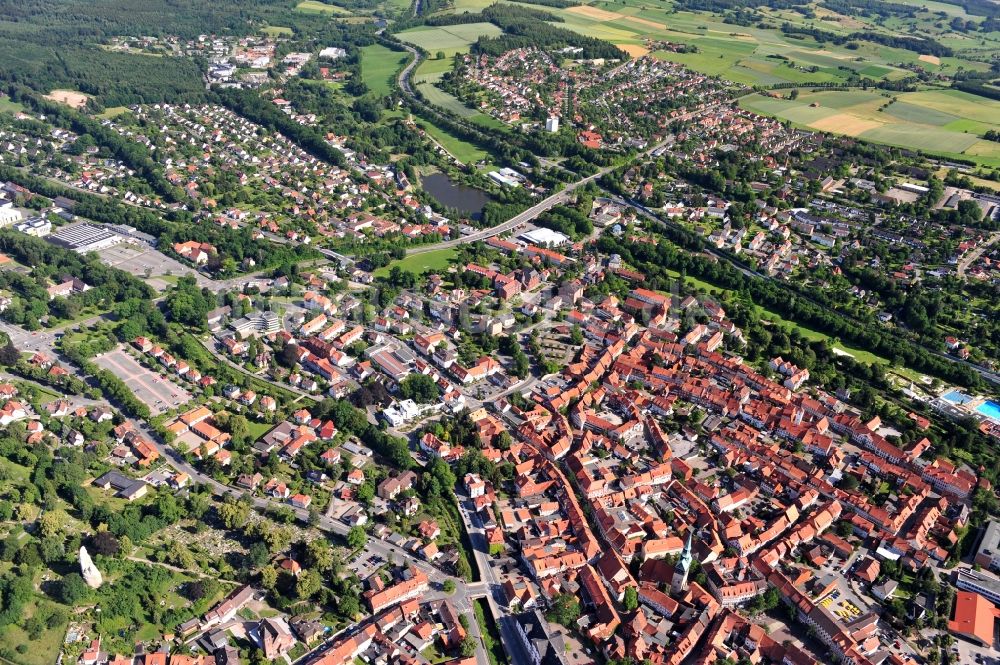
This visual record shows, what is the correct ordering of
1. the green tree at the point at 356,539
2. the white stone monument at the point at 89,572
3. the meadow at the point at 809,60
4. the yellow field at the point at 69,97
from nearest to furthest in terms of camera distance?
the white stone monument at the point at 89,572 → the green tree at the point at 356,539 → the yellow field at the point at 69,97 → the meadow at the point at 809,60

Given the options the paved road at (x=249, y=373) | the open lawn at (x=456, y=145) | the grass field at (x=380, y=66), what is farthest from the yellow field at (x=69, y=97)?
the paved road at (x=249, y=373)

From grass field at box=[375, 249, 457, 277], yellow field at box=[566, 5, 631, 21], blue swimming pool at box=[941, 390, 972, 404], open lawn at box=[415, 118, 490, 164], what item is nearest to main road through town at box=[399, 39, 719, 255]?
grass field at box=[375, 249, 457, 277]

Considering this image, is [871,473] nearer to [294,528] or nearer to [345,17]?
[294,528]

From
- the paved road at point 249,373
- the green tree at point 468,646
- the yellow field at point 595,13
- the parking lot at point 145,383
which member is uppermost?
the yellow field at point 595,13

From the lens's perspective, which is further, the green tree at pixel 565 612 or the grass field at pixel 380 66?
the grass field at pixel 380 66

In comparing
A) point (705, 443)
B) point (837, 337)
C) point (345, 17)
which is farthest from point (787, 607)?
point (345, 17)

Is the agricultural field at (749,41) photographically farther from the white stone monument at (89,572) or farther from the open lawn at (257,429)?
the white stone monument at (89,572)

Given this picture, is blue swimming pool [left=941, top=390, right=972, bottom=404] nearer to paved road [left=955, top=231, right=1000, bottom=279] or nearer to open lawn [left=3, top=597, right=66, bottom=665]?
paved road [left=955, top=231, right=1000, bottom=279]
